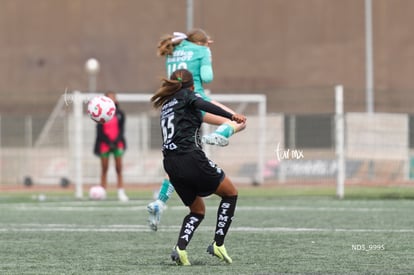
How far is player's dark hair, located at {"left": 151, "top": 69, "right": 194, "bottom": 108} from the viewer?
805 cm

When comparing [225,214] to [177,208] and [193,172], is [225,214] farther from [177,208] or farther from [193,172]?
[177,208]

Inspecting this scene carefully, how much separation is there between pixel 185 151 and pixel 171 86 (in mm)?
547

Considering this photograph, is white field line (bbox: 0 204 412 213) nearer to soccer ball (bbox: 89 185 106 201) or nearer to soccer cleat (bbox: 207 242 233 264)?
soccer ball (bbox: 89 185 106 201)

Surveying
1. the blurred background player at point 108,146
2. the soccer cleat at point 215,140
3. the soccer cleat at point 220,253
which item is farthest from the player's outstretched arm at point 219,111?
the blurred background player at point 108,146

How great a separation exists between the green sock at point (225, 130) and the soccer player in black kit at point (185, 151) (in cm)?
19

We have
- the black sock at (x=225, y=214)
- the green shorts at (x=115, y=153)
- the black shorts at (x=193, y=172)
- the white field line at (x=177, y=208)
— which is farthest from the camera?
the green shorts at (x=115, y=153)

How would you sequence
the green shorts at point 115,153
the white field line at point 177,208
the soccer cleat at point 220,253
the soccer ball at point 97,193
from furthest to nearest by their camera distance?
1. the green shorts at point 115,153
2. the soccer ball at point 97,193
3. the white field line at point 177,208
4. the soccer cleat at point 220,253

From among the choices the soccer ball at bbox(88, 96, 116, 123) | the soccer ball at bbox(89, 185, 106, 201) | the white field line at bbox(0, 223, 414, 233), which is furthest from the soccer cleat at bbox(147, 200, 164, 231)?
the soccer ball at bbox(89, 185, 106, 201)

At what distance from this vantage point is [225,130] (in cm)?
806

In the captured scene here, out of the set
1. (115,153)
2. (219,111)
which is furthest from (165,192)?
(115,153)

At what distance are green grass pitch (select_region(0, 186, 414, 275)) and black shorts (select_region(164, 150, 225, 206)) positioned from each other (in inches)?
25.5

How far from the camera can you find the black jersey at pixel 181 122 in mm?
8000

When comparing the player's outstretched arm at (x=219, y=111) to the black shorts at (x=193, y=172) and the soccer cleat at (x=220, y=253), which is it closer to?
the black shorts at (x=193, y=172)

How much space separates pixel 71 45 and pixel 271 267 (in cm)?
4002
